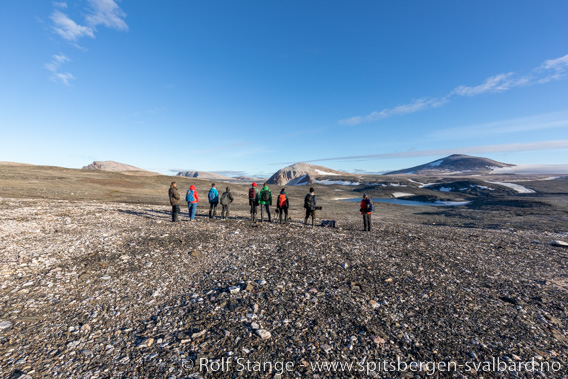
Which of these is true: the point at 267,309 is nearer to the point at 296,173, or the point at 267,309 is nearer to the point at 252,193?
the point at 252,193

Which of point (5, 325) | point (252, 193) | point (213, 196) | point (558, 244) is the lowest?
point (558, 244)

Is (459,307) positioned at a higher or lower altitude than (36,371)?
lower

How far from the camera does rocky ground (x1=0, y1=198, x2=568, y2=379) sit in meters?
5.17

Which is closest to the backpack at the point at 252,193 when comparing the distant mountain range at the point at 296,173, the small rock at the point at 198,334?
the small rock at the point at 198,334

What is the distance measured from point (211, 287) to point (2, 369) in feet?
16.1

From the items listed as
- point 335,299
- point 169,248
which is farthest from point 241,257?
point 335,299

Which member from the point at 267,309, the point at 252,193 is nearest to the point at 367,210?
the point at 252,193

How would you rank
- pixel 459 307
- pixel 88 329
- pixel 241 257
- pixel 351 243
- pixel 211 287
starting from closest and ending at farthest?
Answer: 1. pixel 88 329
2. pixel 459 307
3. pixel 211 287
4. pixel 241 257
5. pixel 351 243

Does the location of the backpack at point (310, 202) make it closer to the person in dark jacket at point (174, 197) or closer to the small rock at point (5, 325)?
the person in dark jacket at point (174, 197)

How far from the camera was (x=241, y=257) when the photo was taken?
1172cm

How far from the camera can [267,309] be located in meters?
7.17

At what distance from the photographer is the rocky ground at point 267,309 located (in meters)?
5.17

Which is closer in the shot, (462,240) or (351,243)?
(351,243)

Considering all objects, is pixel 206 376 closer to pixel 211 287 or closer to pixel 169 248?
pixel 211 287
